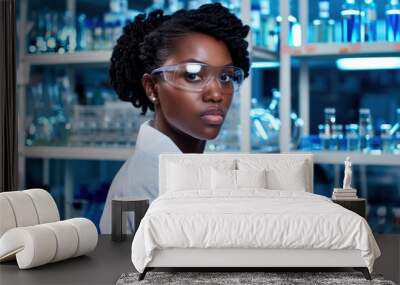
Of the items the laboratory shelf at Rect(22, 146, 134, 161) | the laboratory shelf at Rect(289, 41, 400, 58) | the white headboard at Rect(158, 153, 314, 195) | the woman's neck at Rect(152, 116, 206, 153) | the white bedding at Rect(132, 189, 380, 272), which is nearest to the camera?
the white bedding at Rect(132, 189, 380, 272)

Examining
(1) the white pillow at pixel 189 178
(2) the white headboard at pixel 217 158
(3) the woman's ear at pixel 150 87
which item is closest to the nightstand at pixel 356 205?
(2) the white headboard at pixel 217 158

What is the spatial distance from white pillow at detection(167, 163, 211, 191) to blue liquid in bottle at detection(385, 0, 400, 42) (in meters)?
1.89

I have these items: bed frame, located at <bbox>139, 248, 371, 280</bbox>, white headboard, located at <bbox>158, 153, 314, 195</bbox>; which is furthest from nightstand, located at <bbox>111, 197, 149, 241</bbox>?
bed frame, located at <bbox>139, 248, 371, 280</bbox>

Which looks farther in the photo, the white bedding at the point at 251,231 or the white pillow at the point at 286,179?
the white pillow at the point at 286,179

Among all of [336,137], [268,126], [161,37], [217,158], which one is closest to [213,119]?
[268,126]

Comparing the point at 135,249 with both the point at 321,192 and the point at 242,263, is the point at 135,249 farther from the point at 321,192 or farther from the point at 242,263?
the point at 321,192

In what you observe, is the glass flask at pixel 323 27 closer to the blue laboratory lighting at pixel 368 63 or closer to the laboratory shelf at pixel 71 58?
the blue laboratory lighting at pixel 368 63

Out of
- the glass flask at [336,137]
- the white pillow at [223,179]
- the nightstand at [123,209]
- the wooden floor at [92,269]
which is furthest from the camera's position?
the glass flask at [336,137]

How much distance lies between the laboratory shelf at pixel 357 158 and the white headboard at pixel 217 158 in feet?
1.10

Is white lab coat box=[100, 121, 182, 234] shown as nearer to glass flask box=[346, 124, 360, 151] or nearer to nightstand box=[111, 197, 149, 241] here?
nightstand box=[111, 197, 149, 241]

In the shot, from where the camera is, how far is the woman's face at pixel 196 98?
6.06m

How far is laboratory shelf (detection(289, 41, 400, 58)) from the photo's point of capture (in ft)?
19.3

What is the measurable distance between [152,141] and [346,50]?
1795 millimetres

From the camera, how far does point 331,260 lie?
4.22 meters
